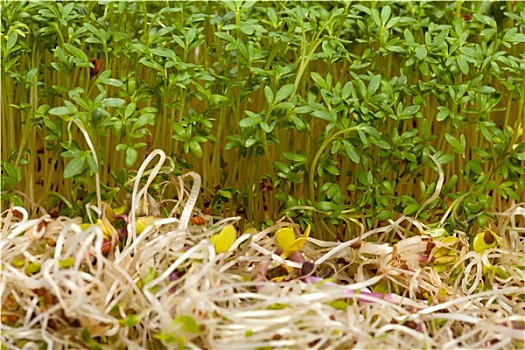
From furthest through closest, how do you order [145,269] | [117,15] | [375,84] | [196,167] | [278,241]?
[117,15] < [196,167] < [375,84] < [278,241] < [145,269]

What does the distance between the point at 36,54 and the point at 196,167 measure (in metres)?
0.44

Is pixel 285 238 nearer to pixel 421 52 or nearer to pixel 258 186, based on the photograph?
pixel 258 186

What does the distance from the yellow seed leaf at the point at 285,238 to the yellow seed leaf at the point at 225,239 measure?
0.13m

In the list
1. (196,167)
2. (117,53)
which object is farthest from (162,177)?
(117,53)

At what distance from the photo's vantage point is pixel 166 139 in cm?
147

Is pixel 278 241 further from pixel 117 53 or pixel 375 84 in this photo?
pixel 117 53

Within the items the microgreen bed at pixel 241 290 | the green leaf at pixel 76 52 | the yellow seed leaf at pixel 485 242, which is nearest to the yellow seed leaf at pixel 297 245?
the microgreen bed at pixel 241 290

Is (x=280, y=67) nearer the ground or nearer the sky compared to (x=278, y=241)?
nearer the sky

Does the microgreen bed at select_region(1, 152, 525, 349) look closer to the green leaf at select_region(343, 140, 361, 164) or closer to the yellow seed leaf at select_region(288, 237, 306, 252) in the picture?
the yellow seed leaf at select_region(288, 237, 306, 252)

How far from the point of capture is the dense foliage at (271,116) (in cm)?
134

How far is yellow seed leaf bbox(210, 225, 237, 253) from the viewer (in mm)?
1129

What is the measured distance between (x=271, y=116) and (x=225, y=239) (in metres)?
0.31

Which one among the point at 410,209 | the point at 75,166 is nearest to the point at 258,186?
the point at 410,209

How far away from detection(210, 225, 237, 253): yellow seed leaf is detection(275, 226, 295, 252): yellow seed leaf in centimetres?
13
